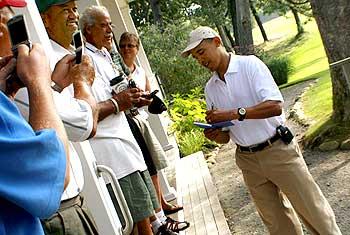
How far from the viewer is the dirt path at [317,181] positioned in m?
6.04

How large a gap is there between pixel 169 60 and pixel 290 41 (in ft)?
80.4

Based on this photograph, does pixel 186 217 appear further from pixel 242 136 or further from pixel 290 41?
pixel 290 41

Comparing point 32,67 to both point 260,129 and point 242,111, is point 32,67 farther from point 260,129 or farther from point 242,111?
point 260,129

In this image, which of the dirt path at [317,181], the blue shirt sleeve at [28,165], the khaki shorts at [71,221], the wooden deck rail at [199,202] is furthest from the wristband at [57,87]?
the dirt path at [317,181]

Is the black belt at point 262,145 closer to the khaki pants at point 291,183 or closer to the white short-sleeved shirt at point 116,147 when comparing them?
the khaki pants at point 291,183

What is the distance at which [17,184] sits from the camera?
1.27 meters

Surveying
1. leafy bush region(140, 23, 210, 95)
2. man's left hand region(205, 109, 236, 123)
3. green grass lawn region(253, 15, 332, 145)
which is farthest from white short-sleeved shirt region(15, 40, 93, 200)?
leafy bush region(140, 23, 210, 95)

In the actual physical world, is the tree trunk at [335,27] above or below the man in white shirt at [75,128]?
below

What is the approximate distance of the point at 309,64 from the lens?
2492cm

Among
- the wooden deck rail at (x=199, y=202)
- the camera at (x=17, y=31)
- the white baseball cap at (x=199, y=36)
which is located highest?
the camera at (x=17, y=31)

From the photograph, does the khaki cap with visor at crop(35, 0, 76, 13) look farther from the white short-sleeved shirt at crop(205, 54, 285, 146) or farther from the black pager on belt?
the black pager on belt

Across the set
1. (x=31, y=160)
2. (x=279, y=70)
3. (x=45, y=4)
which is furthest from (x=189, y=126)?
(x=279, y=70)

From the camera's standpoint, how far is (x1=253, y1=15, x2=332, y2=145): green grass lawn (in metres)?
11.0

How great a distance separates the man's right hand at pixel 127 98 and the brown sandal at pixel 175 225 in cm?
125
